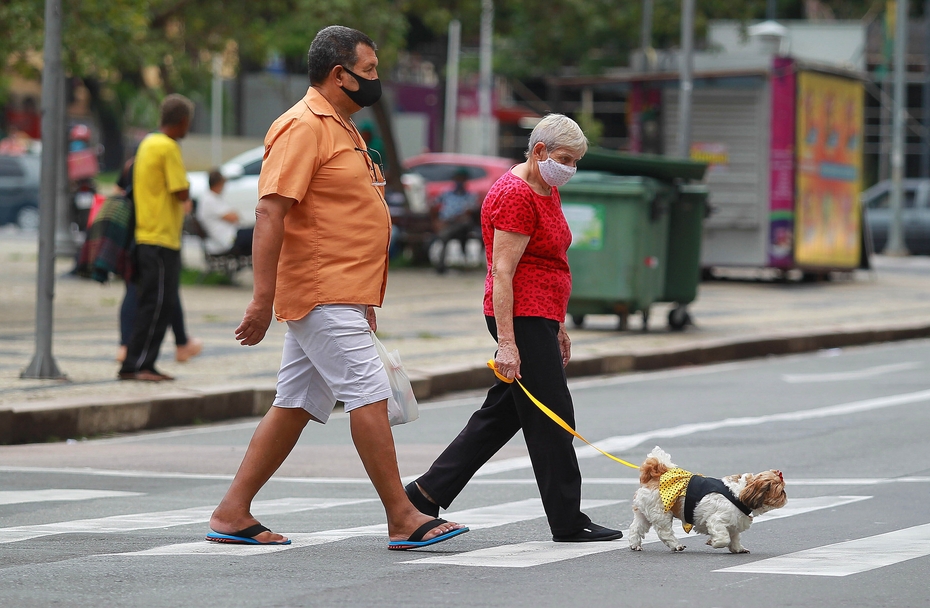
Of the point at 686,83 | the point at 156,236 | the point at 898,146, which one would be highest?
the point at 898,146

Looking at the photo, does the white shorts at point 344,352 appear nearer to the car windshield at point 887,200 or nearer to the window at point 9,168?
the car windshield at point 887,200

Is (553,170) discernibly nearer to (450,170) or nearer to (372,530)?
(372,530)

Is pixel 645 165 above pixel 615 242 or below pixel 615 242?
above

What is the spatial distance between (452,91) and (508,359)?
151 feet

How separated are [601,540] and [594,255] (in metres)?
8.59

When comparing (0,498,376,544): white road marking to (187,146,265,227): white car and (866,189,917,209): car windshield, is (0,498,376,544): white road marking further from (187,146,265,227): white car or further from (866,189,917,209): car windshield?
(866,189,917,209): car windshield

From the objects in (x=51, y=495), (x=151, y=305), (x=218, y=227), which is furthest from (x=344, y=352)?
(x=218, y=227)

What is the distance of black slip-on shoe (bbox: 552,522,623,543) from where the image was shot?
5676mm

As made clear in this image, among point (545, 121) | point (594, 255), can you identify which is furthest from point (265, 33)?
point (545, 121)

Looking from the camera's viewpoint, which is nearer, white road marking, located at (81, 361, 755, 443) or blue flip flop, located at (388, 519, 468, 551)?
blue flip flop, located at (388, 519, 468, 551)

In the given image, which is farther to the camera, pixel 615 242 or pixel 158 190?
pixel 615 242

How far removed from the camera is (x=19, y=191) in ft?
111

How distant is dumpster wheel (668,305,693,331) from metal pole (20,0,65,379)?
6.94 m

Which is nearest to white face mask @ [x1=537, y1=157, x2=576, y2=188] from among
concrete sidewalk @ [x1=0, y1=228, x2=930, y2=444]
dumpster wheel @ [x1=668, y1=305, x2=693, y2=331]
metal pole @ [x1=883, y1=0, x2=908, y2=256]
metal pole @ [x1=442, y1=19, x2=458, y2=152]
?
concrete sidewalk @ [x1=0, y1=228, x2=930, y2=444]
